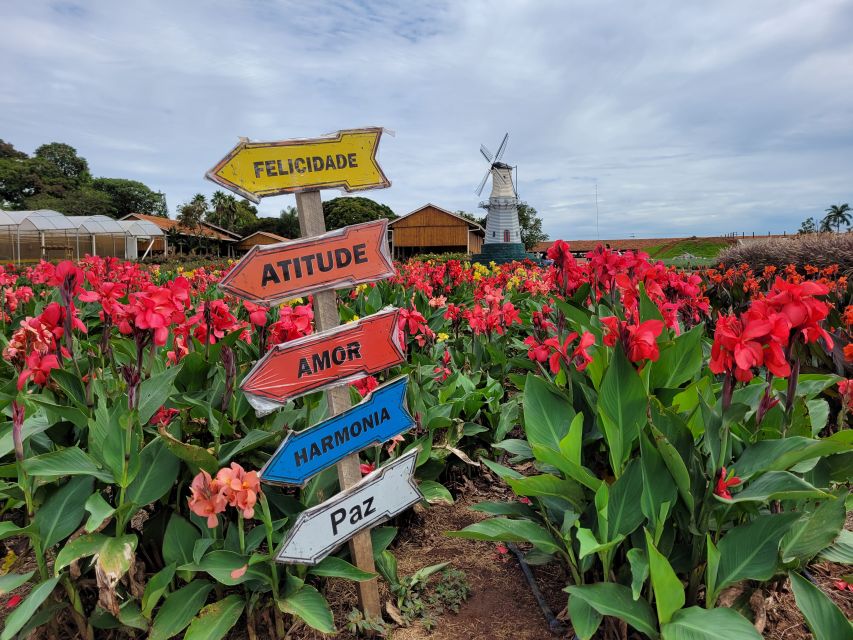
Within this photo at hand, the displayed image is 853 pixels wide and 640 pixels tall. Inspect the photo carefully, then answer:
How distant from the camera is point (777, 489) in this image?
1620 mm

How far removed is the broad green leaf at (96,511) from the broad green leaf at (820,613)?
A: 7.07ft

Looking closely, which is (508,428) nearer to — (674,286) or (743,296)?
(674,286)

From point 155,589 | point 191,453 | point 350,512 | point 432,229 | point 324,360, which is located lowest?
point 155,589

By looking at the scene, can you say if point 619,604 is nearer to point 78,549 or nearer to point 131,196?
point 78,549

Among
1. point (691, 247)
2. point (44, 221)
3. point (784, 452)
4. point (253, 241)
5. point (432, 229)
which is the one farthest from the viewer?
point (253, 241)

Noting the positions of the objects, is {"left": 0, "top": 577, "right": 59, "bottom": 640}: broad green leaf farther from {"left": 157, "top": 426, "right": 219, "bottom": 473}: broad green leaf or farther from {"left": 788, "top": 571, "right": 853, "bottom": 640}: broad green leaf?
{"left": 788, "top": 571, "right": 853, "bottom": 640}: broad green leaf

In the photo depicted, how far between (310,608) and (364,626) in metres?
0.31

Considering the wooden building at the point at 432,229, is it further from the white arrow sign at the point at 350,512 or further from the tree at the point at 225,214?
the white arrow sign at the point at 350,512

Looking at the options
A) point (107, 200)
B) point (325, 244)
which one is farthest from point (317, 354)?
point (107, 200)

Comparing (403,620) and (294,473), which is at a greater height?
(294,473)

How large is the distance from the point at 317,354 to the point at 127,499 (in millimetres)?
834

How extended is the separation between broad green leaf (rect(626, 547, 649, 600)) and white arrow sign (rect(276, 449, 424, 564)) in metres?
0.87

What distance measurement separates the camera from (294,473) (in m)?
1.92

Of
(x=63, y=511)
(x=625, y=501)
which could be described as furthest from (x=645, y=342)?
(x=63, y=511)
